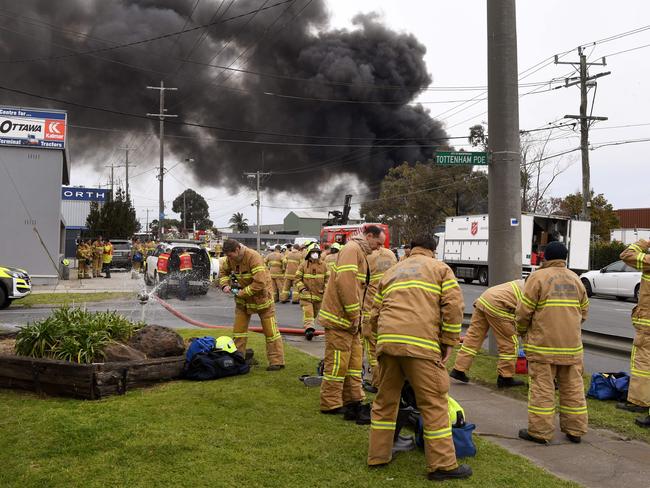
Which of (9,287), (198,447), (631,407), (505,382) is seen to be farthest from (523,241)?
(198,447)

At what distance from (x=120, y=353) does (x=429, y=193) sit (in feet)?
138

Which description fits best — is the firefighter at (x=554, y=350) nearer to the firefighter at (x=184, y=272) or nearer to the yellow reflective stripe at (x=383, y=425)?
the yellow reflective stripe at (x=383, y=425)

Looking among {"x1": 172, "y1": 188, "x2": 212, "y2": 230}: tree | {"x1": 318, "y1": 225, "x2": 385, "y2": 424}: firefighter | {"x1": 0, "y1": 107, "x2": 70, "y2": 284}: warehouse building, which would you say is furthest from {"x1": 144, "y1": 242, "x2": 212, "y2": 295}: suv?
{"x1": 172, "y1": 188, "x2": 212, "y2": 230}: tree

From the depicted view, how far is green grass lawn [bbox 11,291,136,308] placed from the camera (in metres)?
15.2

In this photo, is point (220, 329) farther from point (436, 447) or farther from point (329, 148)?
point (329, 148)

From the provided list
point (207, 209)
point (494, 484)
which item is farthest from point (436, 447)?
point (207, 209)

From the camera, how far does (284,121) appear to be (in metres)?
35.1

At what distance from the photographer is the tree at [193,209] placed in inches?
3834

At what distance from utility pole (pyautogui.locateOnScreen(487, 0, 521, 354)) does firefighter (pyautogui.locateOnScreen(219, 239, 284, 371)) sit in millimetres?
3353

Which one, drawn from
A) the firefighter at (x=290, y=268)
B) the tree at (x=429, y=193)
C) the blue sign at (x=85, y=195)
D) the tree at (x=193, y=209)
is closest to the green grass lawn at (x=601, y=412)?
the firefighter at (x=290, y=268)

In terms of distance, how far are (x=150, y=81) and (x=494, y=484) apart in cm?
3265

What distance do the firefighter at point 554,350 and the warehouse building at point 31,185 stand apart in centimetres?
1894

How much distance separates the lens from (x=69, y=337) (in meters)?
6.16

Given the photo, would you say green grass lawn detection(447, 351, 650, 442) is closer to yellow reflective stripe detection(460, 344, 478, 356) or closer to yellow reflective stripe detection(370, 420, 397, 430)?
yellow reflective stripe detection(460, 344, 478, 356)
